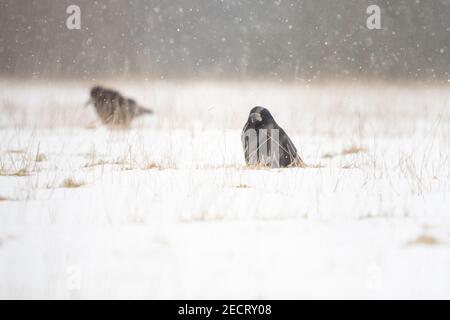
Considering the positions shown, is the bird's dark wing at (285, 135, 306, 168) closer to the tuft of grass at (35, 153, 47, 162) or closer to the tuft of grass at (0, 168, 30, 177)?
the tuft of grass at (0, 168, 30, 177)

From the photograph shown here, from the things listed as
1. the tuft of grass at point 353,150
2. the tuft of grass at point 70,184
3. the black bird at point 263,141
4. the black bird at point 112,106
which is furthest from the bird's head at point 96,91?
the tuft of grass at point 353,150

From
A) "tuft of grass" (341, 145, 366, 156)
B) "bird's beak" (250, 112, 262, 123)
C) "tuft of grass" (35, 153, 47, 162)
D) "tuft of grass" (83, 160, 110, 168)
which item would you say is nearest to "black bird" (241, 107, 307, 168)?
"bird's beak" (250, 112, 262, 123)

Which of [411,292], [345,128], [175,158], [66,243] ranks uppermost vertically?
[345,128]

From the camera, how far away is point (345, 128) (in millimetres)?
6387

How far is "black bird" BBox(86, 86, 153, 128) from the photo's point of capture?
6.61 m

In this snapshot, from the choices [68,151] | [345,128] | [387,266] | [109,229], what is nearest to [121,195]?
[109,229]

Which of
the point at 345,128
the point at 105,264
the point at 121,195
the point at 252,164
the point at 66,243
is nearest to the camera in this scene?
the point at 105,264

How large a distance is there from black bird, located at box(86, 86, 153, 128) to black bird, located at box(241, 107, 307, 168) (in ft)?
9.17

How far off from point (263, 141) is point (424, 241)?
6.72ft

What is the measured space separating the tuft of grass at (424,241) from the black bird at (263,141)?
75.5 inches

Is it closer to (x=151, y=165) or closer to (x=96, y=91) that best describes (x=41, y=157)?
(x=151, y=165)

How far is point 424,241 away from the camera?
2.47 m

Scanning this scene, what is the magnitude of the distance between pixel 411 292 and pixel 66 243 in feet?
5.71

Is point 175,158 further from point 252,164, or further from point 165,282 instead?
point 165,282
